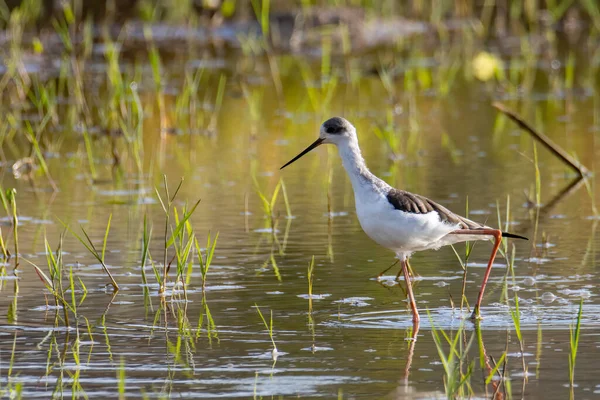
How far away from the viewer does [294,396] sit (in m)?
4.18

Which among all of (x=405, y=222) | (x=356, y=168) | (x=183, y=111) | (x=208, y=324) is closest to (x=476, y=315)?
(x=405, y=222)

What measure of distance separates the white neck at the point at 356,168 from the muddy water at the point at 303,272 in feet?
1.89

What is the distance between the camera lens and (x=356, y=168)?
573 centimetres

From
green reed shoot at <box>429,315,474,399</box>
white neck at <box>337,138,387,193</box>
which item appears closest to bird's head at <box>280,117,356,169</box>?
white neck at <box>337,138,387,193</box>

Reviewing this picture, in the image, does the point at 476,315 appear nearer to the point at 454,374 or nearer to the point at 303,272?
the point at 303,272

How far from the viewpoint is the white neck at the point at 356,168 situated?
5.57m

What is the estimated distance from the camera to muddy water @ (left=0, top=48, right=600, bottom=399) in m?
4.46

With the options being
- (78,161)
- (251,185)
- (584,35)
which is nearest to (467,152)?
(251,185)

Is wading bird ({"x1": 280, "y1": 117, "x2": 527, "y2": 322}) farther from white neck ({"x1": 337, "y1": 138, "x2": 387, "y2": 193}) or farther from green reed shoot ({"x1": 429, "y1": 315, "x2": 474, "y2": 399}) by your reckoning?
green reed shoot ({"x1": 429, "y1": 315, "x2": 474, "y2": 399})

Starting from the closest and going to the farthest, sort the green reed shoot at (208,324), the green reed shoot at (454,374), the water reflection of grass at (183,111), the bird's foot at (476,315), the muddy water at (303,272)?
the green reed shoot at (454,374)
the muddy water at (303,272)
the green reed shoot at (208,324)
the bird's foot at (476,315)
the water reflection of grass at (183,111)

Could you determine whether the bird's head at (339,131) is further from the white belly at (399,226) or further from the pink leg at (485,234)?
the pink leg at (485,234)

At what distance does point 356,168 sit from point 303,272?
0.80 m

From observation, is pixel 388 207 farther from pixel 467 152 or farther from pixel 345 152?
pixel 467 152

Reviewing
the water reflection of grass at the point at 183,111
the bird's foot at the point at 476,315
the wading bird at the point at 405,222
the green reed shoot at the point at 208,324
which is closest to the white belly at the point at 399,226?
the wading bird at the point at 405,222
